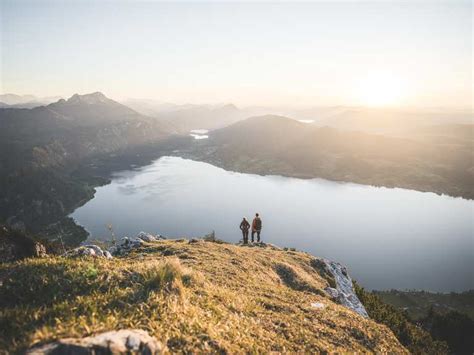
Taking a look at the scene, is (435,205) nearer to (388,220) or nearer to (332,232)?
(388,220)

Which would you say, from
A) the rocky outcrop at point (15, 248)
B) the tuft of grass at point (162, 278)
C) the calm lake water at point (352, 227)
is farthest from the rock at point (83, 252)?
the calm lake water at point (352, 227)

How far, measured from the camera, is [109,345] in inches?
240

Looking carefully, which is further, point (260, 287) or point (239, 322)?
point (260, 287)

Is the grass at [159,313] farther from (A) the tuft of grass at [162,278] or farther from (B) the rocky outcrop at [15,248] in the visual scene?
(B) the rocky outcrop at [15,248]

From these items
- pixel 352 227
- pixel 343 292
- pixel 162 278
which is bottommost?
pixel 352 227

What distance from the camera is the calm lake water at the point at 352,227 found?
110000 mm

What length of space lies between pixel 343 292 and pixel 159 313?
23.3 metres

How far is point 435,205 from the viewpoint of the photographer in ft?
621

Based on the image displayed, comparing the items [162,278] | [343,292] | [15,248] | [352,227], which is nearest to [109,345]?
[162,278]

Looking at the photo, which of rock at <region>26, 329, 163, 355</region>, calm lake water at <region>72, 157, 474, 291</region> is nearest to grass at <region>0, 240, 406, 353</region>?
rock at <region>26, 329, 163, 355</region>

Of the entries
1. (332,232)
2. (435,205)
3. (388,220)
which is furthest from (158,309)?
(435,205)

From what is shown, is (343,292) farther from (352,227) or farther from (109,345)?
(352,227)

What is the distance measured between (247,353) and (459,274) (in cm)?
13184

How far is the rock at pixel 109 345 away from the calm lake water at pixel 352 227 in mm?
109755
